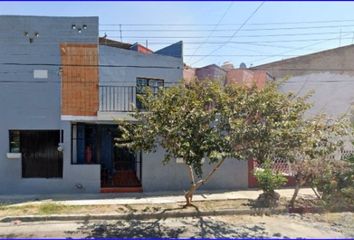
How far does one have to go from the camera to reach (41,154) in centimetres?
1429

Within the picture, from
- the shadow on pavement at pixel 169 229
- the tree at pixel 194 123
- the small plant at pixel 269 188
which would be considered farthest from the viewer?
the small plant at pixel 269 188

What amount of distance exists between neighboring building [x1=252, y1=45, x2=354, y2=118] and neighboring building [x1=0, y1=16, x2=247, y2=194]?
28.4 feet

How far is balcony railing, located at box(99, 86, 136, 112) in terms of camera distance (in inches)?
570

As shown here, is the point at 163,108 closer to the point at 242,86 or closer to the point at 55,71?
the point at 242,86

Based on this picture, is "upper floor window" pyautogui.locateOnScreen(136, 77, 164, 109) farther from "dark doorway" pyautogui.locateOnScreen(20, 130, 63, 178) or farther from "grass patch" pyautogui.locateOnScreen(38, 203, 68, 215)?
"grass patch" pyautogui.locateOnScreen(38, 203, 68, 215)

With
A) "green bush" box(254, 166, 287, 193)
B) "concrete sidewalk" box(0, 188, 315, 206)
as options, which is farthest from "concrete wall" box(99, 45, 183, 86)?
"green bush" box(254, 166, 287, 193)

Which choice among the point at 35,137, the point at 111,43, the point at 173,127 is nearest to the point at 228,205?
the point at 173,127

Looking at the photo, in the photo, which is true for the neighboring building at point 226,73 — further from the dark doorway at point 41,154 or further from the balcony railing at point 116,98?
the dark doorway at point 41,154

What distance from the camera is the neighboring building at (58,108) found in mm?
13766

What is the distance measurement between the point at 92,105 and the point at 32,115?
84.8 inches

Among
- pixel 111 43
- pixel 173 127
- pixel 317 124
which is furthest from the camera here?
pixel 111 43

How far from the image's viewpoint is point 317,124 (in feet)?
34.5

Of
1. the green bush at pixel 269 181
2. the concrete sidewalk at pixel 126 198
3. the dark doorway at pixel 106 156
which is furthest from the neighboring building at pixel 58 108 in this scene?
the green bush at pixel 269 181

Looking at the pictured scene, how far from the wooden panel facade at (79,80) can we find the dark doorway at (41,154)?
1.22 m
